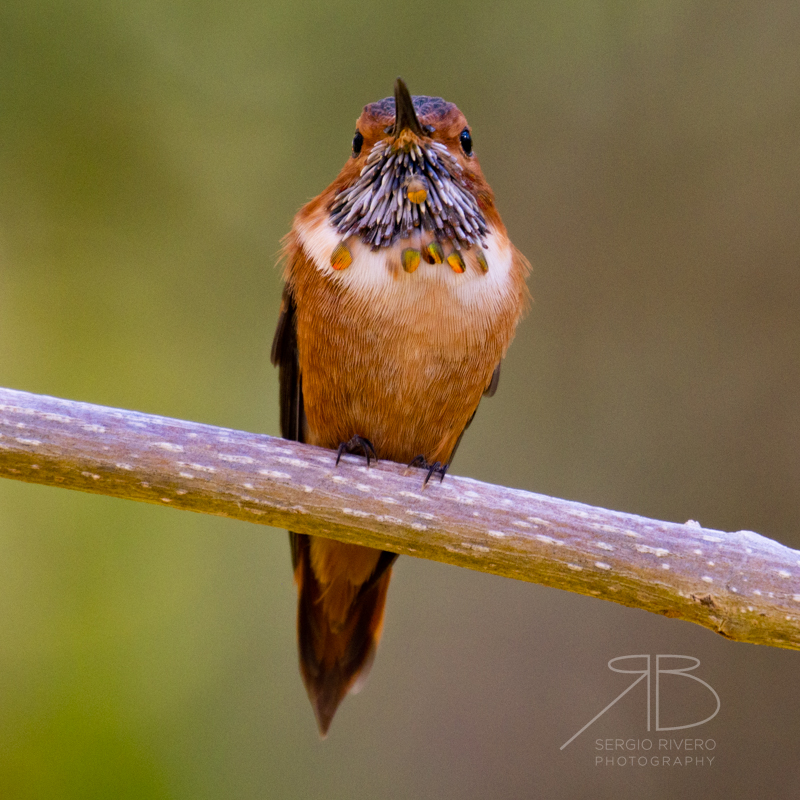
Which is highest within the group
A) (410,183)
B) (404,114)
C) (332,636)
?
(404,114)

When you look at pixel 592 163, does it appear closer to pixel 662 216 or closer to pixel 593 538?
pixel 662 216

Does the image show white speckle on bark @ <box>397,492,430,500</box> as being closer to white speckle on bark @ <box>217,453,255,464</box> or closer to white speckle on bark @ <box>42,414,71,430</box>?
white speckle on bark @ <box>217,453,255,464</box>

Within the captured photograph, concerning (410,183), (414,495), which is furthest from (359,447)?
(410,183)

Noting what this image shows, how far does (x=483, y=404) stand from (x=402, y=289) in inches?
73.2

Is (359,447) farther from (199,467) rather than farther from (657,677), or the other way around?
(657,677)

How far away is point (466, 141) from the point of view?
2.47 metres

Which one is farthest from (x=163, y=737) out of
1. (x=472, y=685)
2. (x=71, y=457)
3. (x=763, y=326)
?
(x=763, y=326)

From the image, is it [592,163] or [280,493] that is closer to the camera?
[280,493]

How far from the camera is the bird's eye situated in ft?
8.04

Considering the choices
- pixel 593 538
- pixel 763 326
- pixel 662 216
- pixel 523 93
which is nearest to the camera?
pixel 593 538

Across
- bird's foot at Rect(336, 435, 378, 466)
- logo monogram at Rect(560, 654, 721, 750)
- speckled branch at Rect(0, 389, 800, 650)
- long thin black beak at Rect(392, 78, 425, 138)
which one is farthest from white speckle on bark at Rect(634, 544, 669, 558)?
logo monogram at Rect(560, 654, 721, 750)

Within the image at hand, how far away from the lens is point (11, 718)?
153 inches

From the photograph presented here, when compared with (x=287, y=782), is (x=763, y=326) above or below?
above

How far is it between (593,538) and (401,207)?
3.25 ft
